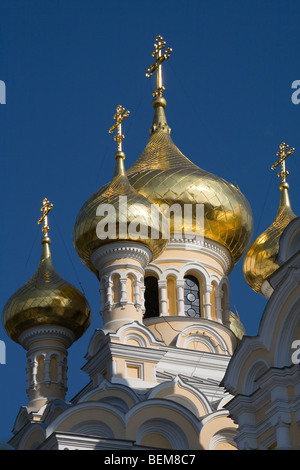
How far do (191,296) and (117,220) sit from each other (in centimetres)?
234

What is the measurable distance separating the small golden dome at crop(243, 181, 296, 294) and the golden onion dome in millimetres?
279

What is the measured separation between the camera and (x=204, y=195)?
21422mm

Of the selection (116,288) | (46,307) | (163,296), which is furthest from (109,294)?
(163,296)

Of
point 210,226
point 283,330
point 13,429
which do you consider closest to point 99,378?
point 13,429

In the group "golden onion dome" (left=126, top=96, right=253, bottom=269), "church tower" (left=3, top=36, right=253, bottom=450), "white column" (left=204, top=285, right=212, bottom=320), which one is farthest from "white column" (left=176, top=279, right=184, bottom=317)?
"golden onion dome" (left=126, top=96, right=253, bottom=269)

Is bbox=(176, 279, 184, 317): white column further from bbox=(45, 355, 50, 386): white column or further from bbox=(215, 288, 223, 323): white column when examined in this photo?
bbox=(45, 355, 50, 386): white column

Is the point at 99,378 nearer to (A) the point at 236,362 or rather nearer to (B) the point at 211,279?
(B) the point at 211,279

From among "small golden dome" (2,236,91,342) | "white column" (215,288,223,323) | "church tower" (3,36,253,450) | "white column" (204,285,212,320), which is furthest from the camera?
"white column" (215,288,223,323)

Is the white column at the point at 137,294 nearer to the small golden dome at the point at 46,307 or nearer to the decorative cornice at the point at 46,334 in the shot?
the small golden dome at the point at 46,307

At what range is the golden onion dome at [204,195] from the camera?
21.4 meters

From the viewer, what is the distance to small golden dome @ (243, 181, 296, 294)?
21375mm

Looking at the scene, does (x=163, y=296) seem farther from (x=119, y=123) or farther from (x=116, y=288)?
(x=119, y=123)


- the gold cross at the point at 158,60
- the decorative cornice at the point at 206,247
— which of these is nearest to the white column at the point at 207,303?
the decorative cornice at the point at 206,247

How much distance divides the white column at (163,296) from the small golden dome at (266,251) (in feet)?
5.43
